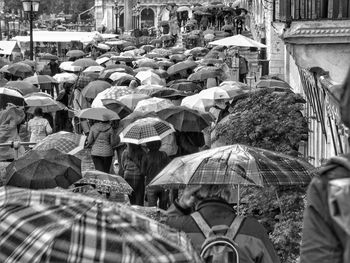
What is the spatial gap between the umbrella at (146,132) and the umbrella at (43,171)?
3020 millimetres

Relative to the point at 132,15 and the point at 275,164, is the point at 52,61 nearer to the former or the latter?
the point at 275,164

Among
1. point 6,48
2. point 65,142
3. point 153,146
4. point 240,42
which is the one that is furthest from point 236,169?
point 6,48

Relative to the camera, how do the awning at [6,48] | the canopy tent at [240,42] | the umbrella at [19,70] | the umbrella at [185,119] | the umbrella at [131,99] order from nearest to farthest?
the umbrella at [185,119]
the umbrella at [131,99]
the canopy tent at [240,42]
the umbrella at [19,70]
the awning at [6,48]

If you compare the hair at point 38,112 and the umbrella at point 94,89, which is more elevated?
the hair at point 38,112

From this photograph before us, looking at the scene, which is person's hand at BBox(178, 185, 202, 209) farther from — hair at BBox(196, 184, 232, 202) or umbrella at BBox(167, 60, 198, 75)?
umbrella at BBox(167, 60, 198, 75)

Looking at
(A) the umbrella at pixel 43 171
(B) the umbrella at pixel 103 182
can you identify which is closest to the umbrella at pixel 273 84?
(B) the umbrella at pixel 103 182

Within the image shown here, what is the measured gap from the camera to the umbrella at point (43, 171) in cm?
877

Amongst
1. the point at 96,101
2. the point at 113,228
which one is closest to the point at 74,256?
the point at 113,228

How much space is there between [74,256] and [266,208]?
19.9 feet

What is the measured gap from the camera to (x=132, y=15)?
93.8m

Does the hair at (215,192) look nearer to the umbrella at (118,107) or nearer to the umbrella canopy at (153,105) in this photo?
the umbrella canopy at (153,105)

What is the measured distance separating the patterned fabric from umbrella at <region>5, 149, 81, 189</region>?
5.90m

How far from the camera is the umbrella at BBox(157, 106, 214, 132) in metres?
13.9

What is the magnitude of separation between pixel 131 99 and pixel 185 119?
3778mm
